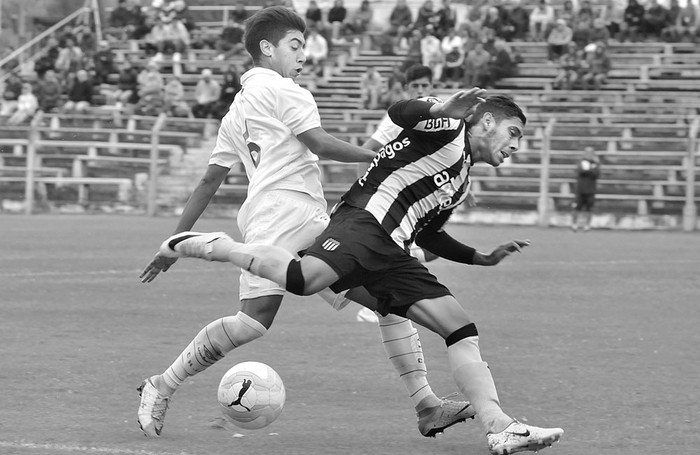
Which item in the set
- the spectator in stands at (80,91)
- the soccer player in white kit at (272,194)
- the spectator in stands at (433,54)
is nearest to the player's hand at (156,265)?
the soccer player in white kit at (272,194)

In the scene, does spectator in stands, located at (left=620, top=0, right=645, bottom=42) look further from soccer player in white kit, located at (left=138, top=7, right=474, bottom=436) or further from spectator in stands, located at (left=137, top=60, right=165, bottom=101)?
soccer player in white kit, located at (left=138, top=7, right=474, bottom=436)

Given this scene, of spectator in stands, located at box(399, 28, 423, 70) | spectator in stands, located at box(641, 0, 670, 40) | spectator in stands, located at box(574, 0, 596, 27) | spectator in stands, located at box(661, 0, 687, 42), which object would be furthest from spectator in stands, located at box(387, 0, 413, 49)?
spectator in stands, located at box(661, 0, 687, 42)

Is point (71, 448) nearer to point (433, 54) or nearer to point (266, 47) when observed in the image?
point (266, 47)

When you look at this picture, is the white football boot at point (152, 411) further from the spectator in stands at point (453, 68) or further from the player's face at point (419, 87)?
the spectator in stands at point (453, 68)

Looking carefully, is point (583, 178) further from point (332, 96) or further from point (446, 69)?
point (332, 96)

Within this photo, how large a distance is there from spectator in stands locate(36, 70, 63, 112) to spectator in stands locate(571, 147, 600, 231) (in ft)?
48.6

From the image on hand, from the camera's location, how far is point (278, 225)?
19.4ft

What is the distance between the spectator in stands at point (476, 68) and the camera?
30.8 meters

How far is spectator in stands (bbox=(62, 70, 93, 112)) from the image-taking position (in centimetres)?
3322

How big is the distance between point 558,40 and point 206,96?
29.7ft

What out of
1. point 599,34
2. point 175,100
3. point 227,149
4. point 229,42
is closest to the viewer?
point 227,149

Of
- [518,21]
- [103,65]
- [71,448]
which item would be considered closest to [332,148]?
[71,448]

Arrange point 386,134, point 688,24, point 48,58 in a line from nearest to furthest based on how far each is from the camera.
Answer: point 386,134 → point 688,24 → point 48,58

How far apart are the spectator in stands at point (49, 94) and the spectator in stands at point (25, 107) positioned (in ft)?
0.56
